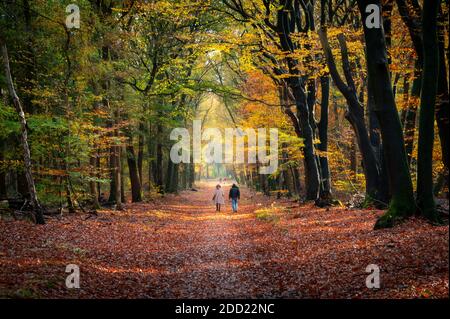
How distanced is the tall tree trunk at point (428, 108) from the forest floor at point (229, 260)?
0.61 m

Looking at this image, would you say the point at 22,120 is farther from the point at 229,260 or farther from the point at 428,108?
the point at 428,108

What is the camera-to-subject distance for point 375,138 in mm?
17328

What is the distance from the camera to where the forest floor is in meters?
7.29

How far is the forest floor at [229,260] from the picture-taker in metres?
7.29

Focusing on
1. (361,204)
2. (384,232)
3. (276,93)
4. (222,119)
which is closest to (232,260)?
(384,232)

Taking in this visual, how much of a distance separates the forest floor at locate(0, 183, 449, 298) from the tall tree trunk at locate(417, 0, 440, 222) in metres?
0.61

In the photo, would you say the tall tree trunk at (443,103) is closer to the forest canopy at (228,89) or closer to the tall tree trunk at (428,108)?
the forest canopy at (228,89)

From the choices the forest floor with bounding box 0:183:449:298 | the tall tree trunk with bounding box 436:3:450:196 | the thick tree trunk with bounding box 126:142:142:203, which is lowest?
the forest floor with bounding box 0:183:449:298

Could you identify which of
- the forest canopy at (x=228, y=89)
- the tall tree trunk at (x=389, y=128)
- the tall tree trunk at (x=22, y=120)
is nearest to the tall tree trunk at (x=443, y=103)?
the forest canopy at (x=228, y=89)

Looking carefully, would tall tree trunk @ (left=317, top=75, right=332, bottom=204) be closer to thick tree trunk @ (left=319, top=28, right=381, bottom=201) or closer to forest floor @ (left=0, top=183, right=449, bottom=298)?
thick tree trunk @ (left=319, top=28, right=381, bottom=201)

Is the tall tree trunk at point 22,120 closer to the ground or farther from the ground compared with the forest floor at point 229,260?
farther from the ground

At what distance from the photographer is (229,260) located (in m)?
11.1

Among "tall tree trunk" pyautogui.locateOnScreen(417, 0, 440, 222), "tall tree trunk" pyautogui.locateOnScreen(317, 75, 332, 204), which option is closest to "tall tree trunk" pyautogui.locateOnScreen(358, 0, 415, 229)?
"tall tree trunk" pyautogui.locateOnScreen(417, 0, 440, 222)

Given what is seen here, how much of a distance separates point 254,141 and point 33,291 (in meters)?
21.7
